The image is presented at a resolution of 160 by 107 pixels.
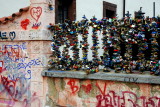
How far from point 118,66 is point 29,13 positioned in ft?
8.85

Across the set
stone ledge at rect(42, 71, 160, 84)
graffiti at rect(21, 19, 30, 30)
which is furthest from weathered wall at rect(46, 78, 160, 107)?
graffiti at rect(21, 19, 30, 30)

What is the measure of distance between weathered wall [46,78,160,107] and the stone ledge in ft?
0.37

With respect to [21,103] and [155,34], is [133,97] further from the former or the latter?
[21,103]

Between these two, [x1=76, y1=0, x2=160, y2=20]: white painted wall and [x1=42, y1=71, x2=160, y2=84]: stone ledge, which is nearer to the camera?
[x1=42, y1=71, x2=160, y2=84]: stone ledge

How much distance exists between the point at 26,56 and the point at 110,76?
7.88 feet

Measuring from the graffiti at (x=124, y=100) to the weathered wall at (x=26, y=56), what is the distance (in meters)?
1.71

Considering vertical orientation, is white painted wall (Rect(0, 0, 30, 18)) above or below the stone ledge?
above

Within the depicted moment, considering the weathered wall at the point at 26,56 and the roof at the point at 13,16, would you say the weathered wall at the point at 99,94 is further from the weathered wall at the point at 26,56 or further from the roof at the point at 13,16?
the roof at the point at 13,16

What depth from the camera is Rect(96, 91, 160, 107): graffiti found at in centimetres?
596

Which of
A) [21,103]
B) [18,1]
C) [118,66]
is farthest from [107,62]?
[18,1]

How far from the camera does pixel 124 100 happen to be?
20.7 ft

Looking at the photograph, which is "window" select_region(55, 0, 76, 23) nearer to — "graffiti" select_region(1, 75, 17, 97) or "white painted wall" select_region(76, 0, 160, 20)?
"white painted wall" select_region(76, 0, 160, 20)

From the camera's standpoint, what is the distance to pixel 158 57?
6613mm

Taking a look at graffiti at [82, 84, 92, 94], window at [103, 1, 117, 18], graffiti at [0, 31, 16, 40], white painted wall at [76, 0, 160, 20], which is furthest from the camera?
window at [103, 1, 117, 18]
